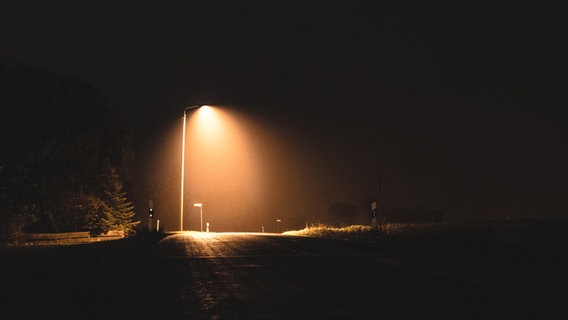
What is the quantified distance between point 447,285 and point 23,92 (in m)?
24.6

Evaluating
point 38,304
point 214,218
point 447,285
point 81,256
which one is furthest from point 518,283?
point 214,218

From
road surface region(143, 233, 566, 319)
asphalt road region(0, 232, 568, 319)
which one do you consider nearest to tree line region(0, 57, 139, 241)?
asphalt road region(0, 232, 568, 319)

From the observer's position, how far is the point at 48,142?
1233 inches

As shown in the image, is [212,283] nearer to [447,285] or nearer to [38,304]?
[38,304]

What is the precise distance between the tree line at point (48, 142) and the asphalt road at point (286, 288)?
49.2 feet

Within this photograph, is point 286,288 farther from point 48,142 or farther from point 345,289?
point 48,142

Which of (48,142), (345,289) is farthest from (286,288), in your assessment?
(48,142)

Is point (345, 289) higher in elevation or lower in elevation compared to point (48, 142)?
lower

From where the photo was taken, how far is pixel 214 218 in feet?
614

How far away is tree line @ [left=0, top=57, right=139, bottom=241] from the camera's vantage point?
29984mm

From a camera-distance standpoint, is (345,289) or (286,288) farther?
(286,288)

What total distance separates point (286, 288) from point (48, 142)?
938 inches

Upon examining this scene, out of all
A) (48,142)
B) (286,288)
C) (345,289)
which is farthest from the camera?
(48,142)

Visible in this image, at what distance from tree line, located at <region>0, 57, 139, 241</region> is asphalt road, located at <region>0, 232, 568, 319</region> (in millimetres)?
14983
